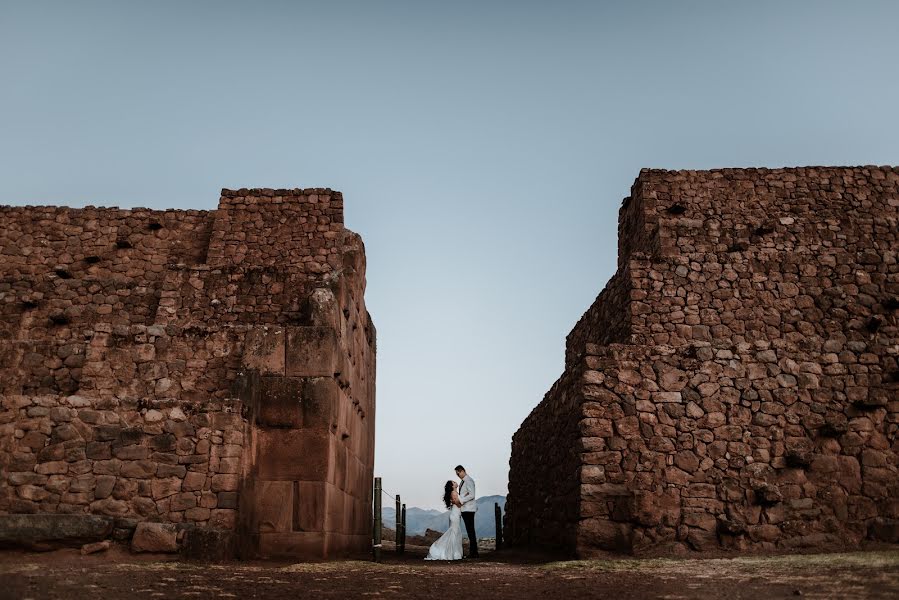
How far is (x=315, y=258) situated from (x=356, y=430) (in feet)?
11.7

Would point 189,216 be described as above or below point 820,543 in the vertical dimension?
above

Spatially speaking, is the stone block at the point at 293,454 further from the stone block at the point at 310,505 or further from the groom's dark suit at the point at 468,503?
the groom's dark suit at the point at 468,503

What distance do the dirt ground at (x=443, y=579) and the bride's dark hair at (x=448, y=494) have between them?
4206 millimetres

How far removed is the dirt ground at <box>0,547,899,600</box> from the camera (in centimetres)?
583

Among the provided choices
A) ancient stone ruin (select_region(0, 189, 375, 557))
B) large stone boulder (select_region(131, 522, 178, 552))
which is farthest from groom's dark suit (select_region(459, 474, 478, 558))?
large stone boulder (select_region(131, 522, 178, 552))

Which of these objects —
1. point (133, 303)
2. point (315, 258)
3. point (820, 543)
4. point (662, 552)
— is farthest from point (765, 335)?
point (133, 303)

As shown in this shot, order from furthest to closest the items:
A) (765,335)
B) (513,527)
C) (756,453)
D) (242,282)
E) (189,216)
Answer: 1. (513,527)
2. (189,216)
3. (765,335)
4. (242,282)
5. (756,453)

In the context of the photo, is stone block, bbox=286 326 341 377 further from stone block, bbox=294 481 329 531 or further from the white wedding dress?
the white wedding dress

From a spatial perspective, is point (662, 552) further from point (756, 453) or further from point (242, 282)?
point (242, 282)

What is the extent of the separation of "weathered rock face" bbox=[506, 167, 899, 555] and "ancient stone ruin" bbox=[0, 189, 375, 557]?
11.5 feet

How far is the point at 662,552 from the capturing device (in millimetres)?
9906

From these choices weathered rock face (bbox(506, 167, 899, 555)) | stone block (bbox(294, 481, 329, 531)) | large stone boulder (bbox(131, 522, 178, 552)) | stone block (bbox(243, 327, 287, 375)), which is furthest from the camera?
weathered rock face (bbox(506, 167, 899, 555))

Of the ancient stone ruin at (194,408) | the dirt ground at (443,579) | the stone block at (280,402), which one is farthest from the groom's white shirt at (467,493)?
the stone block at (280,402)

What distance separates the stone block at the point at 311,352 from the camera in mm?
9719
